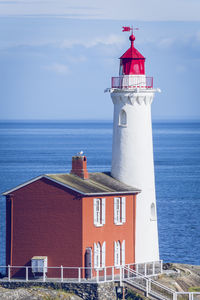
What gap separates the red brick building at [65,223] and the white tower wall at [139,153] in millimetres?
1416

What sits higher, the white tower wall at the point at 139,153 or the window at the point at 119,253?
the white tower wall at the point at 139,153

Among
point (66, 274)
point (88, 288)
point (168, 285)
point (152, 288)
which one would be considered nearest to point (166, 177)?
point (168, 285)

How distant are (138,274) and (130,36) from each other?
9.70m

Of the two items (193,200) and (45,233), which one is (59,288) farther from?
(193,200)

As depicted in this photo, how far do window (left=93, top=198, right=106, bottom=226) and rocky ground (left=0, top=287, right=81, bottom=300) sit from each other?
309 centimetres

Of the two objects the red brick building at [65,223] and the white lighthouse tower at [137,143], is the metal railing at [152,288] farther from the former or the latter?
the white lighthouse tower at [137,143]

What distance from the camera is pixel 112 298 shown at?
123 ft

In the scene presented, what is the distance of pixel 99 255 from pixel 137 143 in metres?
5.10

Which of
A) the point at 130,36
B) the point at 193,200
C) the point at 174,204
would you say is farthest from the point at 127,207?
the point at 193,200

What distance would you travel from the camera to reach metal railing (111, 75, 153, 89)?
4116 centimetres

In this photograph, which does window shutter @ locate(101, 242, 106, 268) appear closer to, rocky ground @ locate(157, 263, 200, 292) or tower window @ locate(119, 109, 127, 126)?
rocky ground @ locate(157, 263, 200, 292)

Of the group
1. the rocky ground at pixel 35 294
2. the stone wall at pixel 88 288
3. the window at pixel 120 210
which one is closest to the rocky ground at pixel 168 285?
the rocky ground at pixel 35 294

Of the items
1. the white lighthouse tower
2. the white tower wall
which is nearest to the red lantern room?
the white lighthouse tower

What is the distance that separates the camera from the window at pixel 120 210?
3944 centimetres
